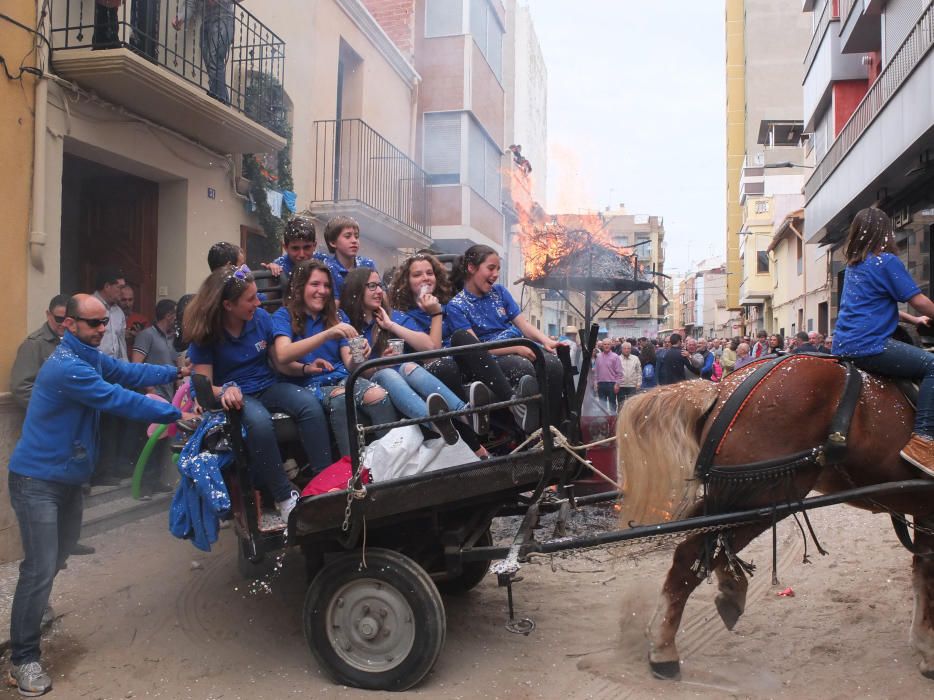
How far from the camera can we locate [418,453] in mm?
3740

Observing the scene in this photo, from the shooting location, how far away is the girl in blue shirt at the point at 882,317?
3.70 meters


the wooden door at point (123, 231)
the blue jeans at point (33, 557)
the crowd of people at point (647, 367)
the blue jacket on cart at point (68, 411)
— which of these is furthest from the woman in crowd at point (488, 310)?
the crowd of people at point (647, 367)

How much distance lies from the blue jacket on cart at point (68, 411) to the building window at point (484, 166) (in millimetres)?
11642

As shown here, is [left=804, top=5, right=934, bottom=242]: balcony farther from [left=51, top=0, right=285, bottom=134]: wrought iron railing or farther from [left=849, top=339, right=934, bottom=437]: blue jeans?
[left=51, top=0, right=285, bottom=134]: wrought iron railing

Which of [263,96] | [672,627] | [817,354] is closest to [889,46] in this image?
[263,96]

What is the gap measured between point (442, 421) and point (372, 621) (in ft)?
3.47

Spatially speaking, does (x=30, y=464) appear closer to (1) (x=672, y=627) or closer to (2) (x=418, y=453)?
(2) (x=418, y=453)

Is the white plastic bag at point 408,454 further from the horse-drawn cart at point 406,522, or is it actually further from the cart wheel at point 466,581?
the cart wheel at point 466,581

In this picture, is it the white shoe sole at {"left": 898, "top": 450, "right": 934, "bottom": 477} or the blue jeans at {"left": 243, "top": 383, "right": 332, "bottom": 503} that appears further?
the blue jeans at {"left": 243, "top": 383, "right": 332, "bottom": 503}

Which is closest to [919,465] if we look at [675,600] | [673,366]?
[675,600]

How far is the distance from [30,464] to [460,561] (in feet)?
7.40

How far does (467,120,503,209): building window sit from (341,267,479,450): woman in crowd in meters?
10.6

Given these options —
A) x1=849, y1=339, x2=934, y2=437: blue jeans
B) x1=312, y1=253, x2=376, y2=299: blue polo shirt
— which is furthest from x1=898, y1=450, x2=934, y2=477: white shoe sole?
x1=312, y1=253, x2=376, y2=299: blue polo shirt

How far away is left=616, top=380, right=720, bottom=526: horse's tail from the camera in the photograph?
380 centimetres
